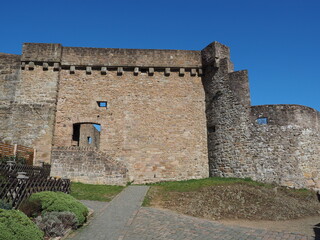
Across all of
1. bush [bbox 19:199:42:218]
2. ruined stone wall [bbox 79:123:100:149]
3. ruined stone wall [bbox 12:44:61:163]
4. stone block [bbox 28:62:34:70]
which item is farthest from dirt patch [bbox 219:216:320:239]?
ruined stone wall [bbox 79:123:100:149]

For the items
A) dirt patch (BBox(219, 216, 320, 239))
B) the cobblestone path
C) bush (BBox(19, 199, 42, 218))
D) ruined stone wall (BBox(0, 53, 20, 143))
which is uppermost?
ruined stone wall (BBox(0, 53, 20, 143))

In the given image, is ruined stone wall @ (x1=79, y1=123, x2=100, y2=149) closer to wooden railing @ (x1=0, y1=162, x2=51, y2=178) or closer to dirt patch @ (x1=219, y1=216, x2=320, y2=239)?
wooden railing @ (x1=0, y1=162, x2=51, y2=178)

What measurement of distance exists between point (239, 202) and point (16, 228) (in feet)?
25.6

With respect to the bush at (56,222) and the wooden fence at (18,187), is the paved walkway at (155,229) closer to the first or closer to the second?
the bush at (56,222)

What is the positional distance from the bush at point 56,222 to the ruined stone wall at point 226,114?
9835 millimetres

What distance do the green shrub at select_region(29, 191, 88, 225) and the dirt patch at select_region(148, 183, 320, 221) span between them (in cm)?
293

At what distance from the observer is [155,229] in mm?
6184

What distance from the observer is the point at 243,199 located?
1007cm

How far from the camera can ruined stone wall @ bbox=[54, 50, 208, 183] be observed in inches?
591

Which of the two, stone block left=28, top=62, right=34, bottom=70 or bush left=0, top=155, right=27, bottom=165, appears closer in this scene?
bush left=0, top=155, right=27, bottom=165

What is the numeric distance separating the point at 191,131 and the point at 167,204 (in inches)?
287

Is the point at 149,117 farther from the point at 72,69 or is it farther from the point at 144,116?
the point at 72,69

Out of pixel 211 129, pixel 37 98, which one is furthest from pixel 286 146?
pixel 37 98

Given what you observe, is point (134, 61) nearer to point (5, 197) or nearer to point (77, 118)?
point (77, 118)
